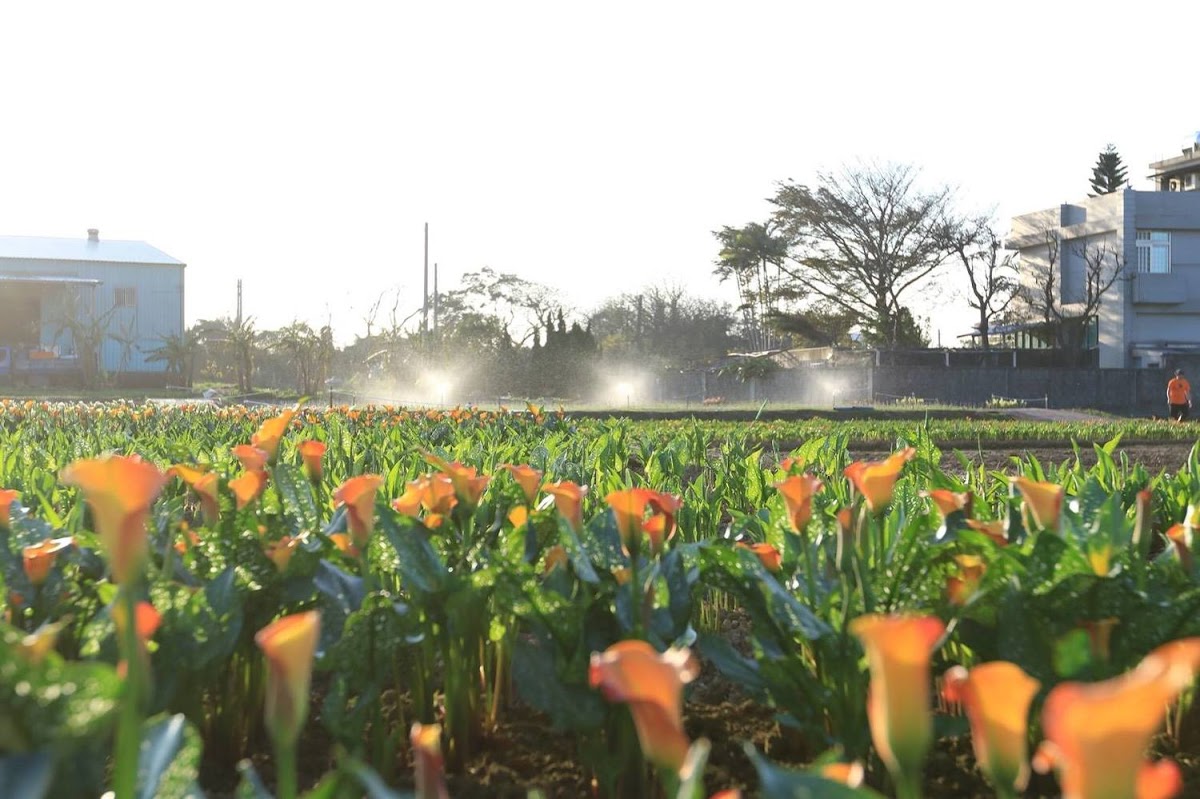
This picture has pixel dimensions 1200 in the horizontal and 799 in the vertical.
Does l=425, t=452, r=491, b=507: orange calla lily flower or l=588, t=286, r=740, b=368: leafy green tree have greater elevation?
l=588, t=286, r=740, b=368: leafy green tree

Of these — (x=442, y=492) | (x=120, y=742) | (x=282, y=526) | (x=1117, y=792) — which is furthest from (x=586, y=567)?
(x=1117, y=792)

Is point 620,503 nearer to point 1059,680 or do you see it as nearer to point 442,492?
point 442,492

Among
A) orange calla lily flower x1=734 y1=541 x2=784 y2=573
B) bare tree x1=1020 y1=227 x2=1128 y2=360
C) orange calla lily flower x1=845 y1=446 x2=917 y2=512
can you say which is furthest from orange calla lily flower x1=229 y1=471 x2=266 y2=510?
bare tree x1=1020 y1=227 x2=1128 y2=360

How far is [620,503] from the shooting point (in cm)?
153

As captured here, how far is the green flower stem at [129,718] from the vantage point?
827 millimetres

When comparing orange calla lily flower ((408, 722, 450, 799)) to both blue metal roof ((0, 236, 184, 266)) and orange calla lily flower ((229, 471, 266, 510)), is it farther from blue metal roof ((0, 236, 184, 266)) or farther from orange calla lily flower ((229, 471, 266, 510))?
blue metal roof ((0, 236, 184, 266))

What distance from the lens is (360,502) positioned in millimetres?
1539

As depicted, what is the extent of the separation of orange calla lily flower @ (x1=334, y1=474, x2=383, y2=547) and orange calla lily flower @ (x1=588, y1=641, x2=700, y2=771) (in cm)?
83

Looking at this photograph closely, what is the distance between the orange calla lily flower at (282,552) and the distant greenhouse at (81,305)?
111ft

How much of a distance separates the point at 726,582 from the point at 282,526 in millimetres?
754

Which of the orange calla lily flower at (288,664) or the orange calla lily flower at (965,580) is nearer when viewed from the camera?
the orange calla lily flower at (288,664)

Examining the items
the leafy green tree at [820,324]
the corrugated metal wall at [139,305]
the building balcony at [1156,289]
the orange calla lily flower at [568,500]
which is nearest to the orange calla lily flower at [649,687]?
the orange calla lily flower at [568,500]

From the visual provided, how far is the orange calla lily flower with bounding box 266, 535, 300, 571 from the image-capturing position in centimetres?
169

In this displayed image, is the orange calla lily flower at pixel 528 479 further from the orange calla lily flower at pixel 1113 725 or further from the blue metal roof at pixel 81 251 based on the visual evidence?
the blue metal roof at pixel 81 251
